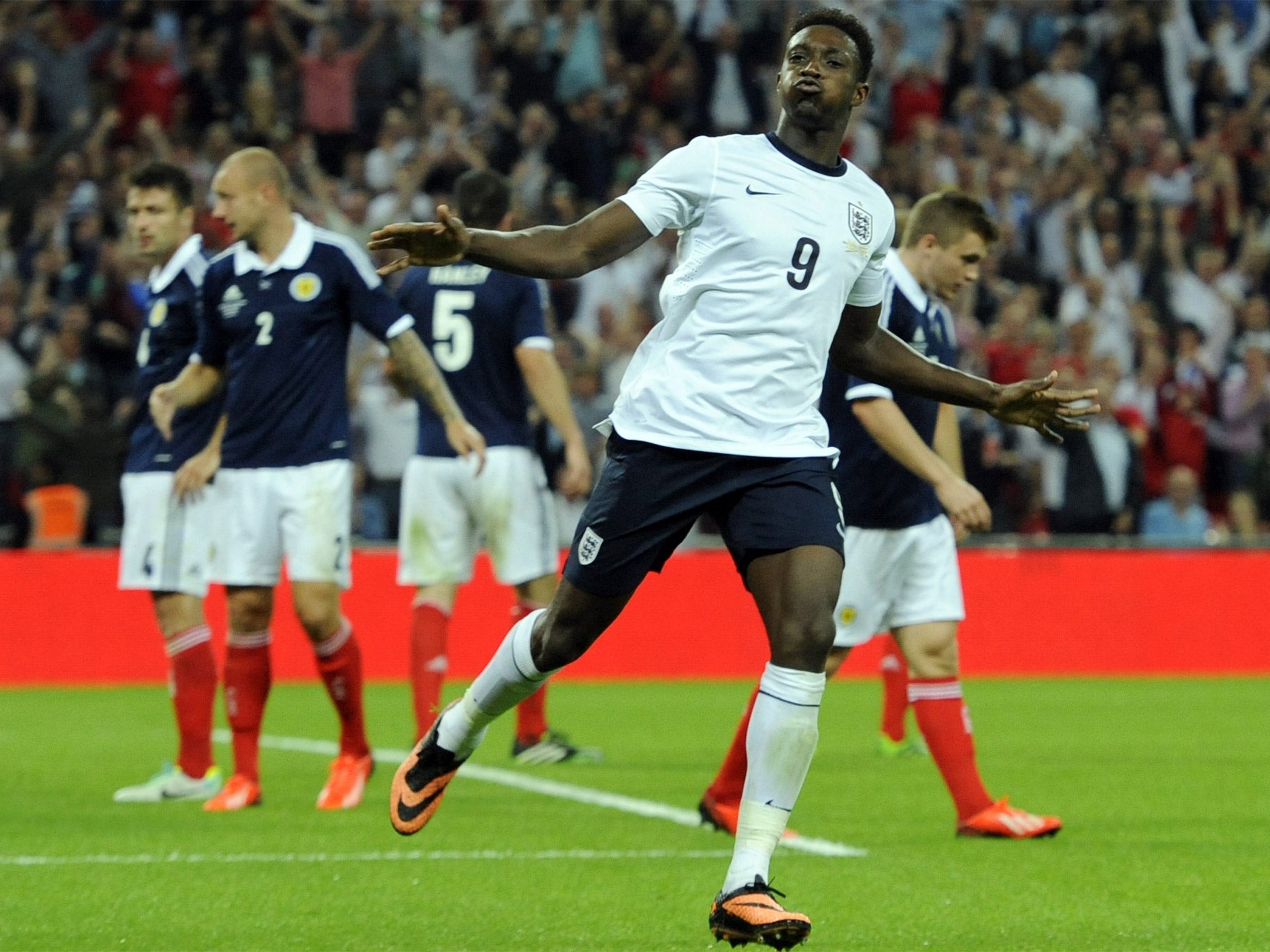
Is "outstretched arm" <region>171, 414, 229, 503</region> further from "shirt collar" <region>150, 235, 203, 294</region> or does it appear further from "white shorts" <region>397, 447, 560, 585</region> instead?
"white shorts" <region>397, 447, 560, 585</region>

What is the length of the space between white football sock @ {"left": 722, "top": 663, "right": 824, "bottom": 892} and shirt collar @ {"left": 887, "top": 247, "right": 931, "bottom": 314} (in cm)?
253

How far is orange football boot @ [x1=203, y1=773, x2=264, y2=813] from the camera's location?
7917 millimetres

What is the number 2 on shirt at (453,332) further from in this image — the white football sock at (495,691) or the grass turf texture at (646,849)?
the white football sock at (495,691)

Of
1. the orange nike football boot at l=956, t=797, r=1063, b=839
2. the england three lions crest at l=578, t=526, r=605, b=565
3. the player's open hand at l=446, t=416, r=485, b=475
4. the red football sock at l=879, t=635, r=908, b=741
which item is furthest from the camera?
the red football sock at l=879, t=635, r=908, b=741

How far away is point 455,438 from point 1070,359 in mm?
10412

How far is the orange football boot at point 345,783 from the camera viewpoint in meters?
8.00

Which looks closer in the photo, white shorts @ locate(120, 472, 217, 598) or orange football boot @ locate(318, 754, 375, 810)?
orange football boot @ locate(318, 754, 375, 810)

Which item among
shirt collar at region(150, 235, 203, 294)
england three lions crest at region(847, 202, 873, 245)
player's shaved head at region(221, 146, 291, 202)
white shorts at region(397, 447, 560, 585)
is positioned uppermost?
player's shaved head at region(221, 146, 291, 202)

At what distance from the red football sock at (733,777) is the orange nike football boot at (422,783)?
59.6 inches

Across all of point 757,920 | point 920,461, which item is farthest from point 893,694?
point 757,920

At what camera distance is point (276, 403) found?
25.9ft

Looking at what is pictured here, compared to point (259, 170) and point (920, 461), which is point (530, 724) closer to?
point (259, 170)

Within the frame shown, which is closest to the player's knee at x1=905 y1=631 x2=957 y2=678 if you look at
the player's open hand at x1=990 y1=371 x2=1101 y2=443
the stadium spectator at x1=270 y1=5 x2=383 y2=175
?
the player's open hand at x1=990 y1=371 x2=1101 y2=443

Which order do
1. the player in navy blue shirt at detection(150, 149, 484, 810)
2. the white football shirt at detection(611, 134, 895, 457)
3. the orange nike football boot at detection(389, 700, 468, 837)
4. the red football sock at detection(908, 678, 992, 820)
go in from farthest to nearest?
the player in navy blue shirt at detection(150, 149, 484, 810) < the red football sock at detection(908, 678, 992, 820) < the orange nike football boot at detection(389, 700, 468, 837) < the white football shirt at detection(611, 134, 895, 457)
